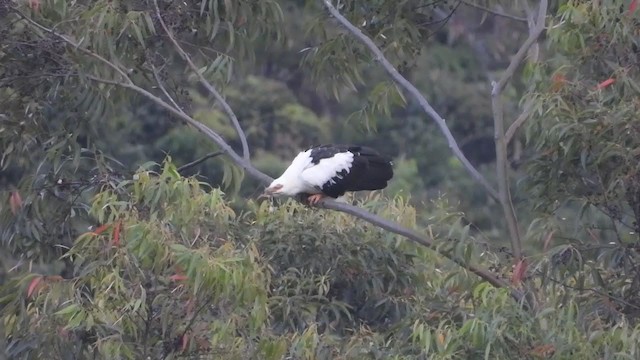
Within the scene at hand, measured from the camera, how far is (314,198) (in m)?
7.21

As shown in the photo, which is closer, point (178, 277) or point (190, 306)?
point (178, 277)

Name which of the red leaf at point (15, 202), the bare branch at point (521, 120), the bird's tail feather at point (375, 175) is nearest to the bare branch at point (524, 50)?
the bare branch at point (521, 120)

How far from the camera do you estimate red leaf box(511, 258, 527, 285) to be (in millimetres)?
6062

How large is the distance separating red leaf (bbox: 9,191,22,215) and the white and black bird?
1.37 metres

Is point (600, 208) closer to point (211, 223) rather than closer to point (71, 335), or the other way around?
point (211, 223)

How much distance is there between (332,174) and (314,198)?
0.17m

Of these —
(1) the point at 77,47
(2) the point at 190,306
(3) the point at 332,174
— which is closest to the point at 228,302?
(2) the point at 190,306

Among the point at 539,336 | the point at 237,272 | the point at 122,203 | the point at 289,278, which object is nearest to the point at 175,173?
the point at 122,203

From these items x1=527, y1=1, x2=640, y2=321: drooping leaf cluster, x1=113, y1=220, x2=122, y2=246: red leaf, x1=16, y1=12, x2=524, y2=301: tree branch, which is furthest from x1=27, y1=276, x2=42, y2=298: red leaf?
x1=527, y1=1, x2=640, y2=321: drooping leaf cluster

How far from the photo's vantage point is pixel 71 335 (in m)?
6.07

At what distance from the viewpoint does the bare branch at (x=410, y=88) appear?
6.82 metres

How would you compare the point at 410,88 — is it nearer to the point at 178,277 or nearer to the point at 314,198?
the point at 314,198

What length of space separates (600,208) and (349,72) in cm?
229

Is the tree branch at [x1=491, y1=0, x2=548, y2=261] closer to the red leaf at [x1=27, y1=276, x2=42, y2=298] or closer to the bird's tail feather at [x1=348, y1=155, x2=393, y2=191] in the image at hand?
the bird's tail feather at [x1=348, y1=155, x2=393, y2=191]
